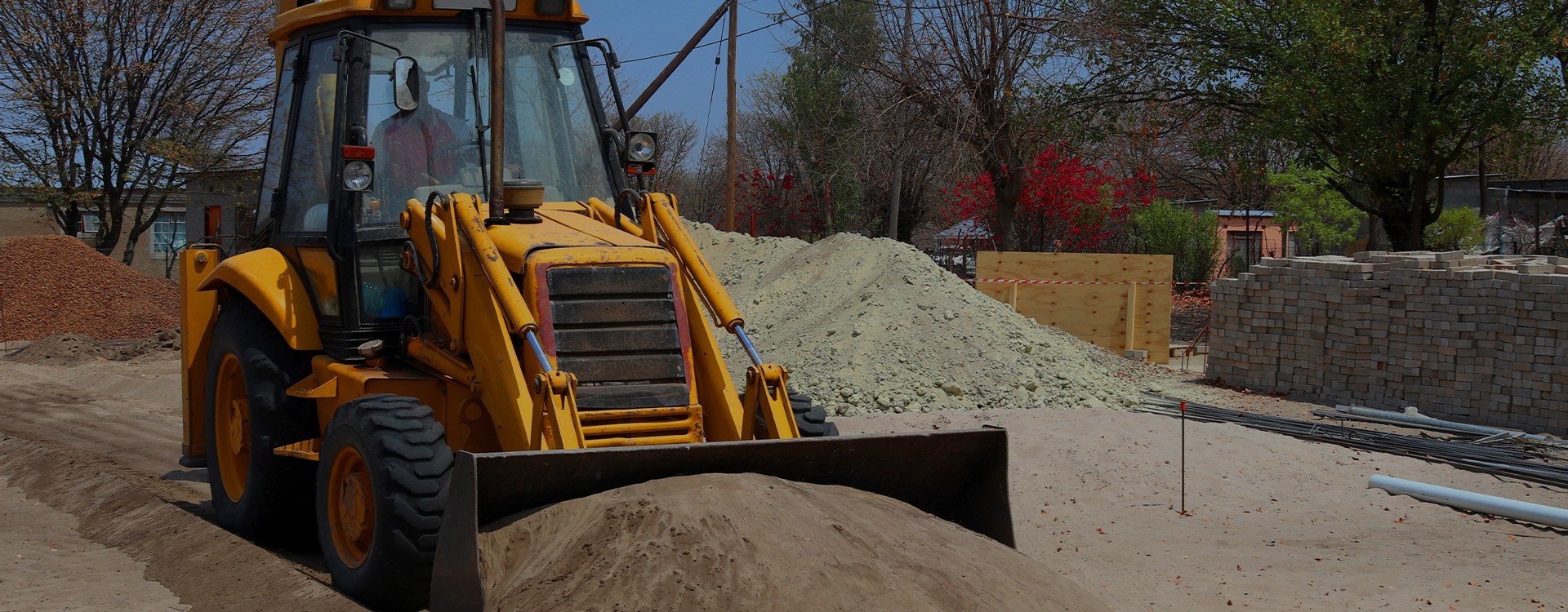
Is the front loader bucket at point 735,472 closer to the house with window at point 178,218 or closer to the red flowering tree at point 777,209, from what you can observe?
the house with window at point 178,218

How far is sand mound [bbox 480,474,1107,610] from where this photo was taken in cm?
445

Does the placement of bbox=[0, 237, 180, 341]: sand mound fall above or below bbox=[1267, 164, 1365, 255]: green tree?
below

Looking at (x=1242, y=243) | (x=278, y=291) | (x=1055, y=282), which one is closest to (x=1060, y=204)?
(x=1055, y=282)

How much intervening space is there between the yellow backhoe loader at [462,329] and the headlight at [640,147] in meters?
0.01

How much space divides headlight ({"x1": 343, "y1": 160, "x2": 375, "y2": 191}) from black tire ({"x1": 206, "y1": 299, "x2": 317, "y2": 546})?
1192 mm

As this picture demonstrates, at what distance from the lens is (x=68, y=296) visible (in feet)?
69.6

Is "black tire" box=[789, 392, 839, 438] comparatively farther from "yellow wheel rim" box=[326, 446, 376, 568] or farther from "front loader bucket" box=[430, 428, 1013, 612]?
"yellow wheel rim" box=[326, 446, 376, 568]

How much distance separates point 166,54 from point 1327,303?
69.9ft

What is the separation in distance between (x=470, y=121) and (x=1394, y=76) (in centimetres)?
1615

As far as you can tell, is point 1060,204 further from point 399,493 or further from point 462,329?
point 399,493

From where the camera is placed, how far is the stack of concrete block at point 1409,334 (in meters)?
12.9

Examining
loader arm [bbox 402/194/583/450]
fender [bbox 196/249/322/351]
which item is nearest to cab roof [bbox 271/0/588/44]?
loader arm [bbox 402/194/583/450]

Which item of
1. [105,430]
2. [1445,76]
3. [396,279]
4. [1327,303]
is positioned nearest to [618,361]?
[396,279]

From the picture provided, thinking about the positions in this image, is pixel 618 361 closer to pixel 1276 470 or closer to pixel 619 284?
pixel 619 284
